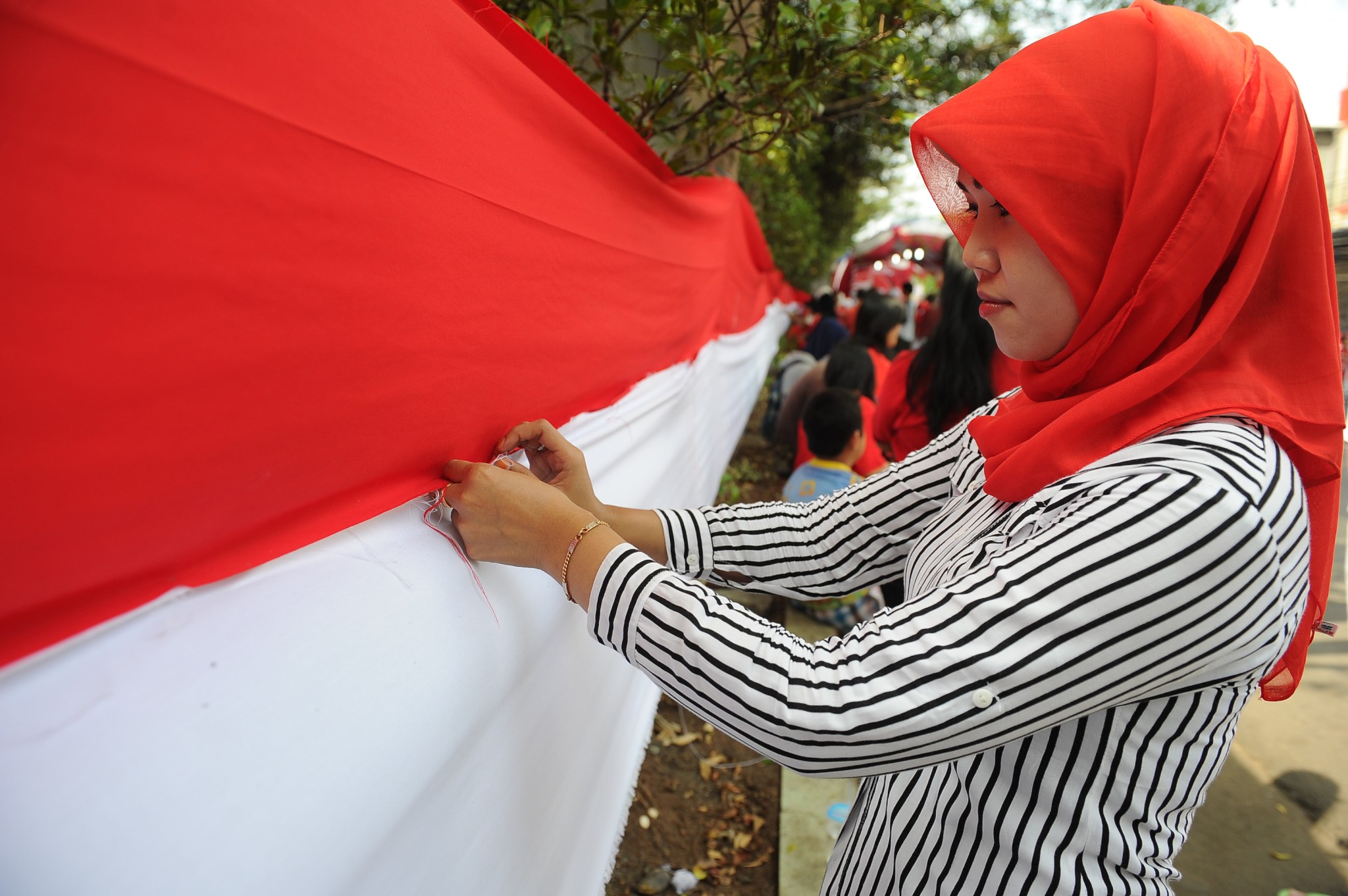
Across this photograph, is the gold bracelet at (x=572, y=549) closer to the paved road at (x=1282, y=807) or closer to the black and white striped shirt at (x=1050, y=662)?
the black and white striped shirt at (x=1050, y=662)

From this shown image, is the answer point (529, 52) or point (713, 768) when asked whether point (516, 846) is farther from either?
point (713, 768)

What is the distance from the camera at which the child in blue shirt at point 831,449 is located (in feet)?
10.5

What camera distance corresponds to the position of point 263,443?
72 centimetres

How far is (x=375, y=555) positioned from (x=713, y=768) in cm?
216

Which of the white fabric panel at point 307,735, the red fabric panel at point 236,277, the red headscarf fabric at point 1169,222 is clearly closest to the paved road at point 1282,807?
the red headscarf fabric at point 1169,222

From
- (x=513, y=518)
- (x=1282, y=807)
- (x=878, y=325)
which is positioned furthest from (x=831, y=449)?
(x=513, y=518)

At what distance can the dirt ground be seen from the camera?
2.23m

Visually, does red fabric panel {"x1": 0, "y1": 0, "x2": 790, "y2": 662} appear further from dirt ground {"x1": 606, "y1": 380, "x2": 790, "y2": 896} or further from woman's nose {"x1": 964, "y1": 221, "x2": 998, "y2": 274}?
dirt ground {"x1": 606, "y1": 380, "x2": 790, "y2": 896}

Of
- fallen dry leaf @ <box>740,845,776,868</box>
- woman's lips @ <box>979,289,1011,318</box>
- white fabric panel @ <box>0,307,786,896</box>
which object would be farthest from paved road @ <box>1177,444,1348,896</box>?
white fabric panel @ <box>0,307,786,896</box>

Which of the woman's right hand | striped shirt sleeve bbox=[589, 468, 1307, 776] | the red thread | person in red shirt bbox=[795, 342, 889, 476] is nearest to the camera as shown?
striped shirt sleeve bbox=[589, 468, 1307, 776]

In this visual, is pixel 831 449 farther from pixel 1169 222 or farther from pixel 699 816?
pixel 1169 222

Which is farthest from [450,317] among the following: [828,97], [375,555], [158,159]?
[828,97]

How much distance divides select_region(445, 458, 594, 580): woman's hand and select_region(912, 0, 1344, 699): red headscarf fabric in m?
0.56

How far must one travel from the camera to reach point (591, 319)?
5.28 feet
